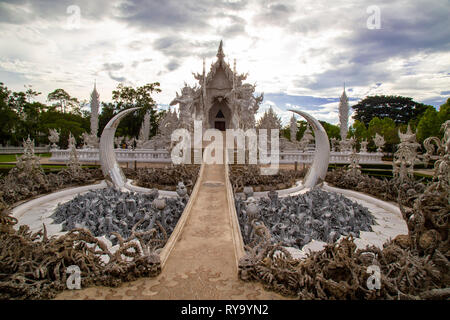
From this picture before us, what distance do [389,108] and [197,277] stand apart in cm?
6715

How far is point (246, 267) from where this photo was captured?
440 centimetres

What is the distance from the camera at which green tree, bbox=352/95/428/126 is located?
56772 mm

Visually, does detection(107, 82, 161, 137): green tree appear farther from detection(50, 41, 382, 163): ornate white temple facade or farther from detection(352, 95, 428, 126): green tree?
detection(352, 95, 428, 126): green tree

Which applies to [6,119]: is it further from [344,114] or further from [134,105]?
[344,114]

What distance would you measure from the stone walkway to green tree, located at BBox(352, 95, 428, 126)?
206 ft

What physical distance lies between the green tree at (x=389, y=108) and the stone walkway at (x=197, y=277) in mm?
62927

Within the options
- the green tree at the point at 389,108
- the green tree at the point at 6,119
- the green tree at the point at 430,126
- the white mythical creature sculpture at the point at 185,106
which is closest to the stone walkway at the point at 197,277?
the white mythical creature sculpture at the point at 185,106

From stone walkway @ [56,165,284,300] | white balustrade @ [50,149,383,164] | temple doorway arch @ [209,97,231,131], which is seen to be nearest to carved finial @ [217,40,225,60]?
temple doorway arch @ [209,97,231,131]

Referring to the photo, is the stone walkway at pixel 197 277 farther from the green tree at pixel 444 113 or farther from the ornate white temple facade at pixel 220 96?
the green tree at pixel 444 113

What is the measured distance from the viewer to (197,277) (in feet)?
14.4

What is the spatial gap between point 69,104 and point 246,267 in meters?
64.2

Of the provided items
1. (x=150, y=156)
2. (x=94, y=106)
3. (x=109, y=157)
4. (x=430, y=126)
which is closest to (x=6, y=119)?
(x=94, y=106)

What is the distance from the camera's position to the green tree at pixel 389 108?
186 ft
